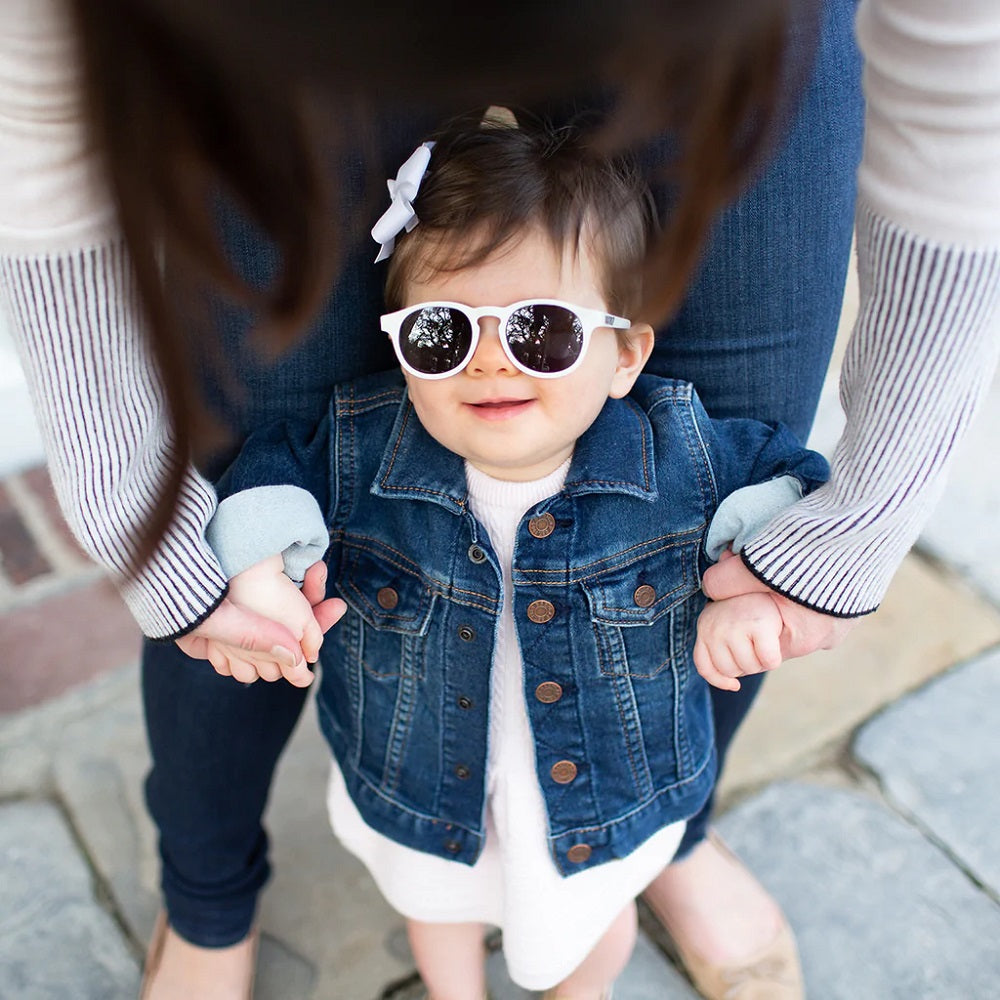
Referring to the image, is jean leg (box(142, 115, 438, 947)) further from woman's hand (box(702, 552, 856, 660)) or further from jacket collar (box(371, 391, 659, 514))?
woman's hand (box(702, 552, 856, 660))

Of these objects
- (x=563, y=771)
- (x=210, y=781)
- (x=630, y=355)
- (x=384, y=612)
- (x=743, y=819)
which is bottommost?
(x=743, y=819)

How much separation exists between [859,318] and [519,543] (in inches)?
13.9

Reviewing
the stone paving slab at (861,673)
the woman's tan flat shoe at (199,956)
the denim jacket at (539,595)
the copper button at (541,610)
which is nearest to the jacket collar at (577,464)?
the denim jacket at (539,595)

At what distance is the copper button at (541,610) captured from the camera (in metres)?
0.98

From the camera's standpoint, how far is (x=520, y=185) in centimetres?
89

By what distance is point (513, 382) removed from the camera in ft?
2.97

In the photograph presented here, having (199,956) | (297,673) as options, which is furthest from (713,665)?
(199,956)

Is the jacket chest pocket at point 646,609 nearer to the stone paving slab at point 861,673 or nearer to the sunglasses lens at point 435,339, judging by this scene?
the sunglasses lens at point 435,339

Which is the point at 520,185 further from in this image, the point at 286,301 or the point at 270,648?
the point at 270,648

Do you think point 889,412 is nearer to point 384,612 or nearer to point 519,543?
point 519,543

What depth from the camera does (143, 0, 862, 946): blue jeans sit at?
3.32 feet

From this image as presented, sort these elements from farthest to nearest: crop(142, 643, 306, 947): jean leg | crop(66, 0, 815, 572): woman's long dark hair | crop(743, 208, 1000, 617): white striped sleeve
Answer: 1. crop(142, 643, 306, 947): jean leg
2. crop(743, 208, 1000, 617): white striped sleeve
3. crop(66, 0, 815, 572): woman's long dark hair

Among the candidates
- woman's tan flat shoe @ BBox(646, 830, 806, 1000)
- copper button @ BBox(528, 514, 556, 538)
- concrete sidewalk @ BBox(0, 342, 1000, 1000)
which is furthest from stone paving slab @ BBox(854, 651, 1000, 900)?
copper button @ BBox(528, 514, 556, 538)

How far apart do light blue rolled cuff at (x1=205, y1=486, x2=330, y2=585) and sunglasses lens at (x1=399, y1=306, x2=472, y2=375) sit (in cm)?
17
